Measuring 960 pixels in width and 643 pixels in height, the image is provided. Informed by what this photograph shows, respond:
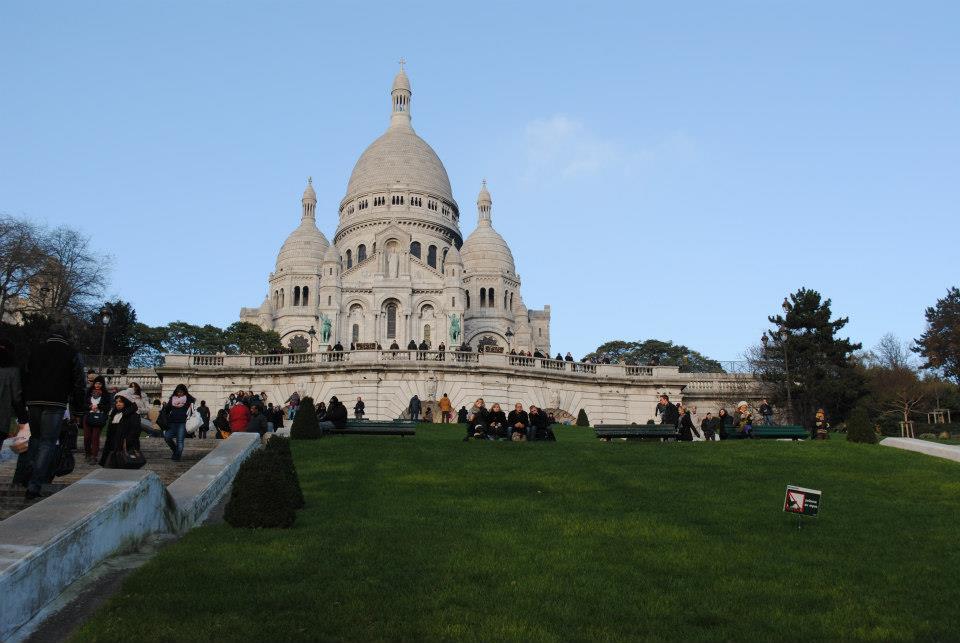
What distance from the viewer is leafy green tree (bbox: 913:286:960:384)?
189 ft

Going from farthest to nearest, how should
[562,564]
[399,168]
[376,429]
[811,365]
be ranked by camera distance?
[399,168]
[811,365]
[376,429]
[562,564]

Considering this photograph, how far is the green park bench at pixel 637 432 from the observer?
2270cm

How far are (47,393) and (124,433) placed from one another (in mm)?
2165


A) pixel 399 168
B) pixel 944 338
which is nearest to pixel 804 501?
pixel 944 338

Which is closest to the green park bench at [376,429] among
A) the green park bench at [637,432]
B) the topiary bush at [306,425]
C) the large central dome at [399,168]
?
the topiary bush at [306,425]

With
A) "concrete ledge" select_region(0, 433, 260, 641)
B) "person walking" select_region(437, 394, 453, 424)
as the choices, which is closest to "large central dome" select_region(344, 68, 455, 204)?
"person walking" select_region(437, 394, 453, 424)

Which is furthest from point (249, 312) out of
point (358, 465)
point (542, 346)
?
point (358, 465)

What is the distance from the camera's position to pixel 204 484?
1204cm

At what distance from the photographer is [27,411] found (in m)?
10.8

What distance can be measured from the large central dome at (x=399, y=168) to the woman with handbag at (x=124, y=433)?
9007cm

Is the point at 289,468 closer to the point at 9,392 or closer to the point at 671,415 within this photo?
the point at 9,392

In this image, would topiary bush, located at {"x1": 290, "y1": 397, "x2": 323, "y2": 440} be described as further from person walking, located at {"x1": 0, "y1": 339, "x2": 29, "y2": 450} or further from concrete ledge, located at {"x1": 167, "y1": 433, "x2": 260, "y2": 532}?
person walking, located at {"x1": 0, "y1": 339, "x2": 29, "y2": 450}

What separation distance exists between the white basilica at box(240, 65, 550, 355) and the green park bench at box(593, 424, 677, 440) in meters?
60.6

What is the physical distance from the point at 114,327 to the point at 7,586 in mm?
60170
